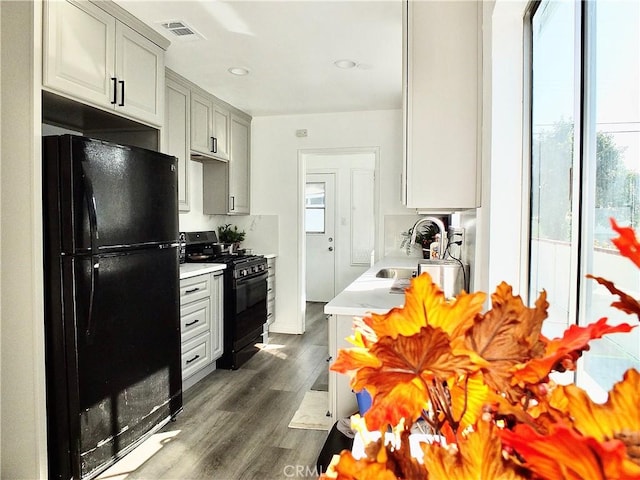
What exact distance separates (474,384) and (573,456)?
0.46ft

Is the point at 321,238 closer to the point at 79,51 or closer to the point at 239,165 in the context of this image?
the point at 239,165

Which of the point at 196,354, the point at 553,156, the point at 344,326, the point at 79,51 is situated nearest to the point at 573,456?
the point at 553,156

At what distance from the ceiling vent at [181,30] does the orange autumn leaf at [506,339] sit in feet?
9.41

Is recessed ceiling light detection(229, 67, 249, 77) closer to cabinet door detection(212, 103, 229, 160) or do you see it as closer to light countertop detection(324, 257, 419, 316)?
cabinet door detection(212, 103, 229, 160)

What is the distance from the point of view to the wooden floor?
7.64 ft

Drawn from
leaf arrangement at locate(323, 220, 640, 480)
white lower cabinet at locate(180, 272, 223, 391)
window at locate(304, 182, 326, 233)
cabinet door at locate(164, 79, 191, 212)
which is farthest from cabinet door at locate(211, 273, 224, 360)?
leaf arrangement at locate(323, 220, 640, 480)

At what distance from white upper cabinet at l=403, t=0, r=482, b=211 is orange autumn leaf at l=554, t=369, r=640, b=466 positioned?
5.35 feet

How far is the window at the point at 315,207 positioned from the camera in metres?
7.13

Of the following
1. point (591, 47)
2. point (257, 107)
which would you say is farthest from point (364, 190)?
point (591, 47)

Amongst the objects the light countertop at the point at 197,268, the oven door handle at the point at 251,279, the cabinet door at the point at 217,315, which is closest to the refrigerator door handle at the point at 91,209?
the light countertop at the point at 197,268

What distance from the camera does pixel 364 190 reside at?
22.9 ft

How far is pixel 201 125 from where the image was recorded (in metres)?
4.04

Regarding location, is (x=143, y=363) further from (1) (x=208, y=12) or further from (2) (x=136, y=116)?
(1) (x=208, y=12)

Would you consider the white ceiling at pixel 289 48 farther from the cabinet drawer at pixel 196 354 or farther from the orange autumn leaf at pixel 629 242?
the orange autumn leaf at pixel 629 242
